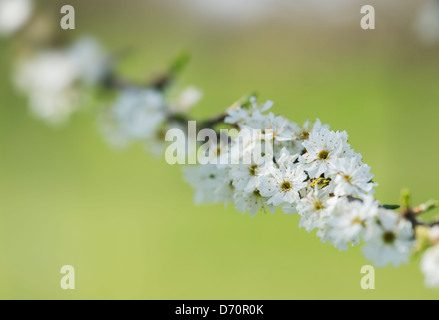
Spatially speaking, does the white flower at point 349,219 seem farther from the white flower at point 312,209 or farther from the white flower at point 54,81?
the white flower at point 54,81

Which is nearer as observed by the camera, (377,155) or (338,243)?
(338,243)

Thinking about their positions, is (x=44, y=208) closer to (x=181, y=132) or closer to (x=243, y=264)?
(x=243, y=264)

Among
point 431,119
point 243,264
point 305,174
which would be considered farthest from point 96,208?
point 431,119

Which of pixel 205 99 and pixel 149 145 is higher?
pixel 205 99

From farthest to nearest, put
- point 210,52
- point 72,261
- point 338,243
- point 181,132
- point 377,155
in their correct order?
point 210,52, point 377,155, point 72,261, point 181,132, point 338,243

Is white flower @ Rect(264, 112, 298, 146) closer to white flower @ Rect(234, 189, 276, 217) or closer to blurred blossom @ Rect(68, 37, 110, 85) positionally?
white flower @ Rect(234, 189, 276, 217)

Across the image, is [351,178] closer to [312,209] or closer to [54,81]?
[312,209]

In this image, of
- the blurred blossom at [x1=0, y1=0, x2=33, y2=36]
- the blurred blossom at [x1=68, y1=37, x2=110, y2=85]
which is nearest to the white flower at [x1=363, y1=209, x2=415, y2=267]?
the blurred blossom at [x1=68, y1=37, x2=110, y2=85]
